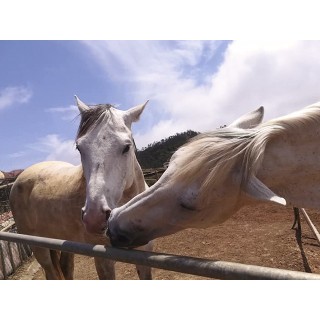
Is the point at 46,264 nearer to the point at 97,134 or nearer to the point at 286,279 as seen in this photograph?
the point at 97,134

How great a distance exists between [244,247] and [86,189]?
15.1ft

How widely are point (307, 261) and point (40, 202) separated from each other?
402 centimetres

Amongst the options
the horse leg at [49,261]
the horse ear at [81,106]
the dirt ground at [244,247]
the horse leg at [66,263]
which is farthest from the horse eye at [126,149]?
the dirt ground at [244,247]

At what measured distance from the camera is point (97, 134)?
7.77ft

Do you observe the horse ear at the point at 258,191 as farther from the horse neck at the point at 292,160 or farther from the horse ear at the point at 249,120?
the horse ear at the point at 249,120

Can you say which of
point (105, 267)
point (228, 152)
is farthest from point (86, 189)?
point (228, 152)

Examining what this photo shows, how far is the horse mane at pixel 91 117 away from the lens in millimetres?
2473

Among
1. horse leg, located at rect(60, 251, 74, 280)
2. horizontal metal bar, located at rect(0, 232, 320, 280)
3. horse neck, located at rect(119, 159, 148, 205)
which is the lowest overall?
horse leg, located at rect(60, 251, 74, 280)

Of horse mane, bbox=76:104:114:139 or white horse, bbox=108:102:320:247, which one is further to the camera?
horse mane, bbox=76:104:114:139

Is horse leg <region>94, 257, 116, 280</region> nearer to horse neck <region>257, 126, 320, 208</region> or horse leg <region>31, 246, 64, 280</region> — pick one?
horse leg <region>31, 246, 64, 280</region>

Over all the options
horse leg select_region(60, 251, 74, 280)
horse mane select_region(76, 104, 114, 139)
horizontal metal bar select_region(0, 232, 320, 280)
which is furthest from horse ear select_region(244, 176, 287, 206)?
horse leg select_region(60, 251, 74, 280)

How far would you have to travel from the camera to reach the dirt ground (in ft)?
16.4

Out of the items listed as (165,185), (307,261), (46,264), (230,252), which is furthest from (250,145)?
(230,252)

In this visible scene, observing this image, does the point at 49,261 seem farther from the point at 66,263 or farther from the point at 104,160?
the point at 104,160
